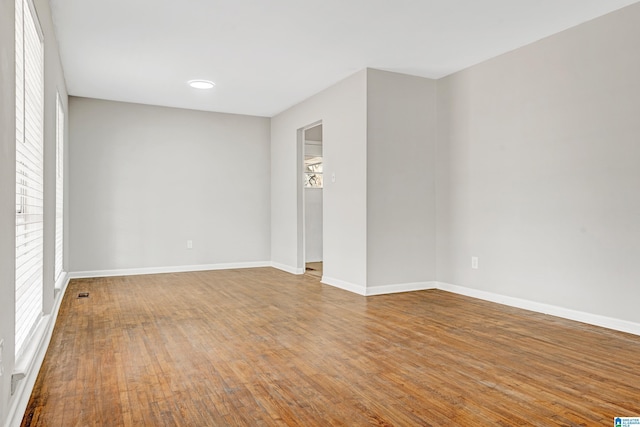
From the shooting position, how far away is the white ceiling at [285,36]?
3.40 metres

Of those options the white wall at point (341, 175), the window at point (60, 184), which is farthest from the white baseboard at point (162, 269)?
the window at point (60, 184)

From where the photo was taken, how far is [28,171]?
8.53 ft

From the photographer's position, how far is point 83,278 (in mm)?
6094

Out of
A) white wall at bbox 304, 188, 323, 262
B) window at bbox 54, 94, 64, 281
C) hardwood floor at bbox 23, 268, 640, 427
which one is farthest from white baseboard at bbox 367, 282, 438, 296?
window at bbox 54, 94, 64, 281

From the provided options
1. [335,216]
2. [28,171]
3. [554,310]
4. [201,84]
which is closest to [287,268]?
[335,216]

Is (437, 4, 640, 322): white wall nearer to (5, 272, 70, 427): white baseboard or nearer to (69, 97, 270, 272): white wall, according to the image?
(69, 97, 270, 272): white wall

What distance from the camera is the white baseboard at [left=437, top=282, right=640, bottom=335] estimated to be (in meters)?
3.38

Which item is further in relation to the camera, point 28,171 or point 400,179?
point 400,179

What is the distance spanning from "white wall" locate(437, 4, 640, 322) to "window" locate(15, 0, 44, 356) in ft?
12.8

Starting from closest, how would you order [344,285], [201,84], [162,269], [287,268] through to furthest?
1. [344,285]
2. [201,84]
3. [162,269]
4. [287,268]

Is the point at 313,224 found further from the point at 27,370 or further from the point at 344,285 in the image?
the point at 27,370

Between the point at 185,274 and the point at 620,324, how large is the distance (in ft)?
17.1

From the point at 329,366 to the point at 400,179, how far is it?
284 centimetres

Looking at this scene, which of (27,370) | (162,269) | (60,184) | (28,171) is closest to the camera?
(27,370)
